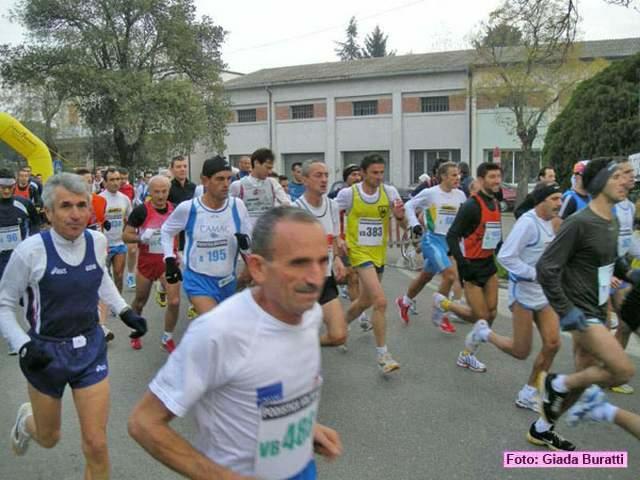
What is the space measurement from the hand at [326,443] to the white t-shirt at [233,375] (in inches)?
13.8

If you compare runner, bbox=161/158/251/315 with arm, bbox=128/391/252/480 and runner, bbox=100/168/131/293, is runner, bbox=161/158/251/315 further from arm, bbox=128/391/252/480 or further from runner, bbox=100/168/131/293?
runner, bbox=100/168/131/293

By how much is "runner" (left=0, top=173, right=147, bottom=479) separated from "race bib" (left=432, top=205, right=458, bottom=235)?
5.01m

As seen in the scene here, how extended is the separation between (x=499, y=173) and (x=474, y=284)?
110cm

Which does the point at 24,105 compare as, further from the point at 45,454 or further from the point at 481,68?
the point at 45,454

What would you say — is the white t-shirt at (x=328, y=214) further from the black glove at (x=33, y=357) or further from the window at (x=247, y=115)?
the window at (x=247, y=115)

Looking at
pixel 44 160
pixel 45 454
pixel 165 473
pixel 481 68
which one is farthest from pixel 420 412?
pixel 481 68

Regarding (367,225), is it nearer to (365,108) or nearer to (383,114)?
(383,114)

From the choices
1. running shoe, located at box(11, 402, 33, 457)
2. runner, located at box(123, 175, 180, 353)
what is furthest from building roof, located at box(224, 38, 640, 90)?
running shoe, located at box(11, 402, 33, 457)

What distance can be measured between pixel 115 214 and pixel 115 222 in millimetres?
145

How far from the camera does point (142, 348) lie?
7316 millimetres

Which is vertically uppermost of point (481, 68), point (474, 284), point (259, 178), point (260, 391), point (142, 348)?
point (481, 68)

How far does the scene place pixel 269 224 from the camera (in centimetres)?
213

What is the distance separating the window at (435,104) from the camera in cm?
3772

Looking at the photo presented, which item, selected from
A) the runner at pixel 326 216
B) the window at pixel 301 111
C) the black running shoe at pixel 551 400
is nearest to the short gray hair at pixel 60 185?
the runner at pixel 326 216
